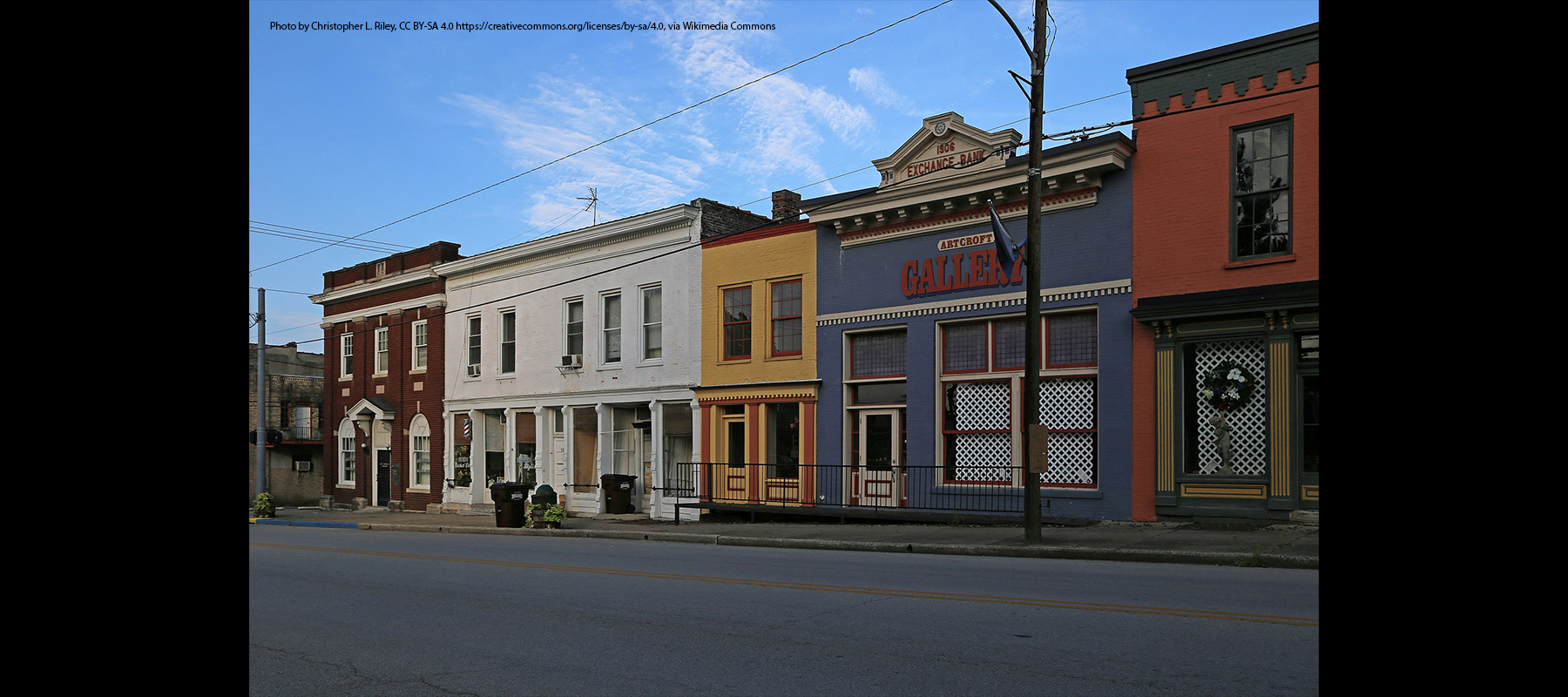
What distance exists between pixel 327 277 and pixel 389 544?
2160cm

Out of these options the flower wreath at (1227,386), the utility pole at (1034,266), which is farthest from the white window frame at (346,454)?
the flower wreath at (1227,386)

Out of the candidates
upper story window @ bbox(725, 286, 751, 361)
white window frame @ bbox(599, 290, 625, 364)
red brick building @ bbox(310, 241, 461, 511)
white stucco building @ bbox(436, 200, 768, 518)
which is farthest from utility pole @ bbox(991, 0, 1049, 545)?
red brick building @ bbox(310, 241, 461, 511)

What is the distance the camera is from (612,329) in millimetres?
28375

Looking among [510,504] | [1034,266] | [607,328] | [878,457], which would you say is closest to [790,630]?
[1034,266]

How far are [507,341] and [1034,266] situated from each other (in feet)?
66.2

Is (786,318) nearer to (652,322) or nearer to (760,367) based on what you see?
(760,367)

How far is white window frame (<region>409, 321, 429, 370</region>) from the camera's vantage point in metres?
33.9

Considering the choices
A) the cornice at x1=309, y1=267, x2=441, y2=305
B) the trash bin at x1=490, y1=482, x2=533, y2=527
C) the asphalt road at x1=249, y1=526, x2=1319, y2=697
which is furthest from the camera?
the cornice at x1=309, y1=267, x2=441, y2=305

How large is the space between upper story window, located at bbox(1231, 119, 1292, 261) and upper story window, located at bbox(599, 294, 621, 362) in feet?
52.8

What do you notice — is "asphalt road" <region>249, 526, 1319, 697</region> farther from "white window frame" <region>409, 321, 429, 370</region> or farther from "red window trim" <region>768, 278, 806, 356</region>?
"white window frame" <region>409, 321, 429, 370</region>
